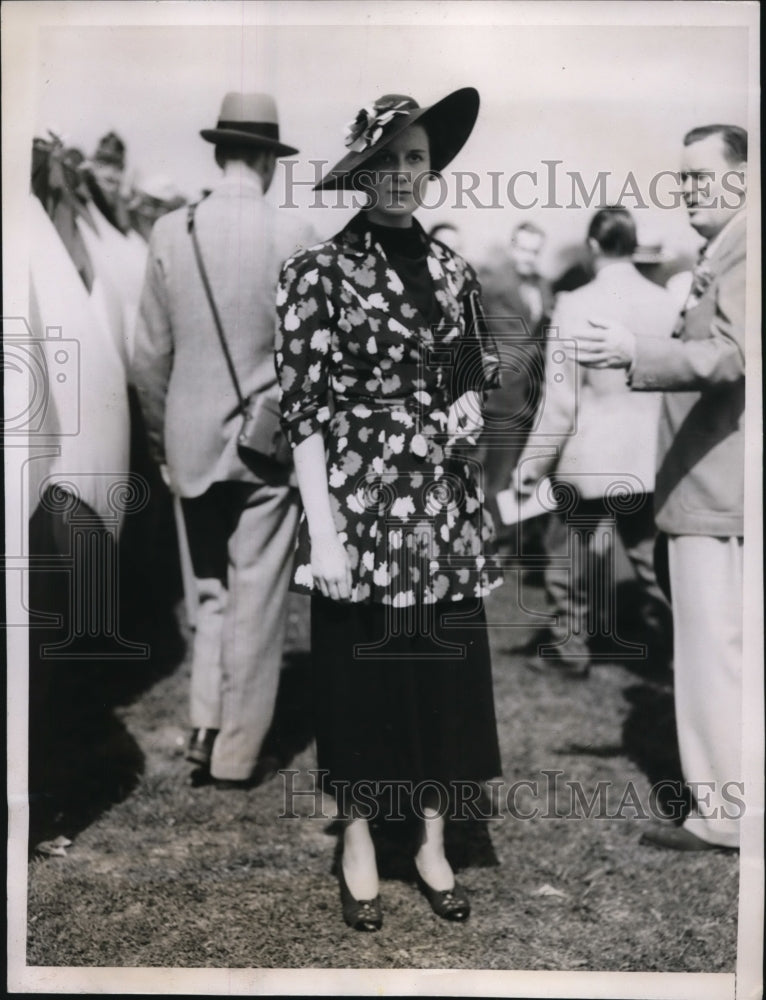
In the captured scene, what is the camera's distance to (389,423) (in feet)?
11.3

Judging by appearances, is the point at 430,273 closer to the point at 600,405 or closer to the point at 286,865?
the point at 600,405

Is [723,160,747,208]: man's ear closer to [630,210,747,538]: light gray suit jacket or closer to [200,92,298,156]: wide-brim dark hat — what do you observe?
[630,210,747,538]: light gray suit jacket

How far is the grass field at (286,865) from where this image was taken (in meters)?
3.56

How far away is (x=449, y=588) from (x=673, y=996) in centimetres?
129

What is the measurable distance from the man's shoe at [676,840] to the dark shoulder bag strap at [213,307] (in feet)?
5.86

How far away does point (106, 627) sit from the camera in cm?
381

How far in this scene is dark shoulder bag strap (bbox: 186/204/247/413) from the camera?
3.75 meters

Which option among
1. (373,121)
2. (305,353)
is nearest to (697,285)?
(373,121)

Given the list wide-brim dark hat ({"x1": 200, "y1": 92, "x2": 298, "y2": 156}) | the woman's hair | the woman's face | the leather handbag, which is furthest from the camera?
the leather handbag

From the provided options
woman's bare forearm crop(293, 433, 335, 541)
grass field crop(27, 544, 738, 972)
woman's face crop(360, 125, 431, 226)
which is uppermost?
woman's face crop(360, 125, 431, 226)

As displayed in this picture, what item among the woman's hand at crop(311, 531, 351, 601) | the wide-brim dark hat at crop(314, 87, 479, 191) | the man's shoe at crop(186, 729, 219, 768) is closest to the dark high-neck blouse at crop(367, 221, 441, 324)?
the wide-brim dark hat at crop(314, 87, 479, 191)

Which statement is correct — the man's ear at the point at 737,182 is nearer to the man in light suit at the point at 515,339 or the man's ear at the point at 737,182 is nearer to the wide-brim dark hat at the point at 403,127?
the man in light suit at the point at 515,339

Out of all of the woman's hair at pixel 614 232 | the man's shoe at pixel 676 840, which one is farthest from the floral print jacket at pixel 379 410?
the man's shoe at pixel 676 840

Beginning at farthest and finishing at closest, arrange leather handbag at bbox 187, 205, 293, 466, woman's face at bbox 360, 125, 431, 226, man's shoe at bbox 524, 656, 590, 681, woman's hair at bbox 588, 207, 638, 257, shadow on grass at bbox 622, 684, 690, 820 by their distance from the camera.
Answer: man's shoe at bbox 524, 656, 590, 681, shadow on grass at bbox 622, 684, 690, 820, leather handbag at bbox 187, 205, 293, 466, woman's hair at bbox 588, 207, 638, 257, woman's face at bbox 360, 125, 431, 226
